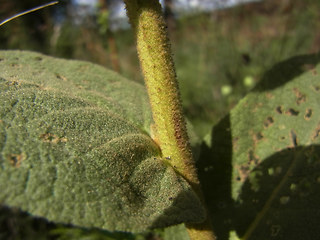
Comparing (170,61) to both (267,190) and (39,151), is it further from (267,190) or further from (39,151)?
(267,190)

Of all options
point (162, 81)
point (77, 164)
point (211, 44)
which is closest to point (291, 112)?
point (162, 81)

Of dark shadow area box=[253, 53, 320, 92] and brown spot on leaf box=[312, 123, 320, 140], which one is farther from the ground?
dark shadow area box=[253, 53, 320, 92]

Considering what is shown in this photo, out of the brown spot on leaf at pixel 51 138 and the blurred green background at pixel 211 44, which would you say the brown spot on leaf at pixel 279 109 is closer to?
the brown spot on leaf at pixel 51 138

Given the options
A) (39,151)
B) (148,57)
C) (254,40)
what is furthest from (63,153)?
(254,40)

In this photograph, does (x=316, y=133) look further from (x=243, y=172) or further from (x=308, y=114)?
(x=243, y=172)

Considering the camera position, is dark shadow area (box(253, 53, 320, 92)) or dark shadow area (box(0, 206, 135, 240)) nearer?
dark shadow area (box(253, 53, 320, 92))

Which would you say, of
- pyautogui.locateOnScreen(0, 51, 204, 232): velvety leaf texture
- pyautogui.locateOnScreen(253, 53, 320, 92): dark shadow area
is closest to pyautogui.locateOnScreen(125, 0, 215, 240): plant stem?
pyautogui.locateOnScreen(0, 51, 204, 232): velvety leaf texture

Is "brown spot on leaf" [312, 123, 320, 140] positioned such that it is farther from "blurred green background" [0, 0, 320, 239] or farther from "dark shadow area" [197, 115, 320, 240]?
"blurred green background" [0, 0, 320, 239]
